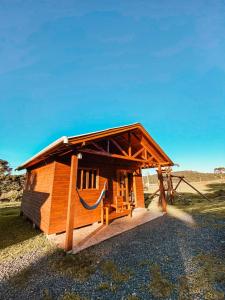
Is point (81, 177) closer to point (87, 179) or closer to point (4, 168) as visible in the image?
point (87, 179)

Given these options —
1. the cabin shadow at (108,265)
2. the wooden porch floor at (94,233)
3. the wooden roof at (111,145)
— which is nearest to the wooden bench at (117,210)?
the wooden porch floor at (94,233)

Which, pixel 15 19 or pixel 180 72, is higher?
pixel 180 72

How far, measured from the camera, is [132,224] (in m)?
6.41

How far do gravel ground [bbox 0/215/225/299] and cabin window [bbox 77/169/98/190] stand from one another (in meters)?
2.44

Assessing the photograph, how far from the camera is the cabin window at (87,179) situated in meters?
6.39

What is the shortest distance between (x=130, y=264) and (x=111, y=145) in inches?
236

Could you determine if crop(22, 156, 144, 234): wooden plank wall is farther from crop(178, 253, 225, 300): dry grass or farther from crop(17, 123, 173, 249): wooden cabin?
crop(178, 253, 225, 300): dry grass

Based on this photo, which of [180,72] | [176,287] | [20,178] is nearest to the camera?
[176,287]

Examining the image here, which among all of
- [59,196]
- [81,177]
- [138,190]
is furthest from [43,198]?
[138,190]

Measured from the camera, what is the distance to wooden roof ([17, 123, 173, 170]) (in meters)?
4.53

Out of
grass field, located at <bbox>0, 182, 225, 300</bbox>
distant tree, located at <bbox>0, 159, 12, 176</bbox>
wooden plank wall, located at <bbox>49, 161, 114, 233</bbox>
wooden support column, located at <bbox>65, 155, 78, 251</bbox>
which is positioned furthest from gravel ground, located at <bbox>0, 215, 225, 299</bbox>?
distant tree, located at <bbox>0, 159, 12, 176</bbox>

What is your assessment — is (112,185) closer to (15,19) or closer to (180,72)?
(15,19)

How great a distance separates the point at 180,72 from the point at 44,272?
16.2m

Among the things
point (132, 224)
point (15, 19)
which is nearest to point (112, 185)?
point (132, 224)
